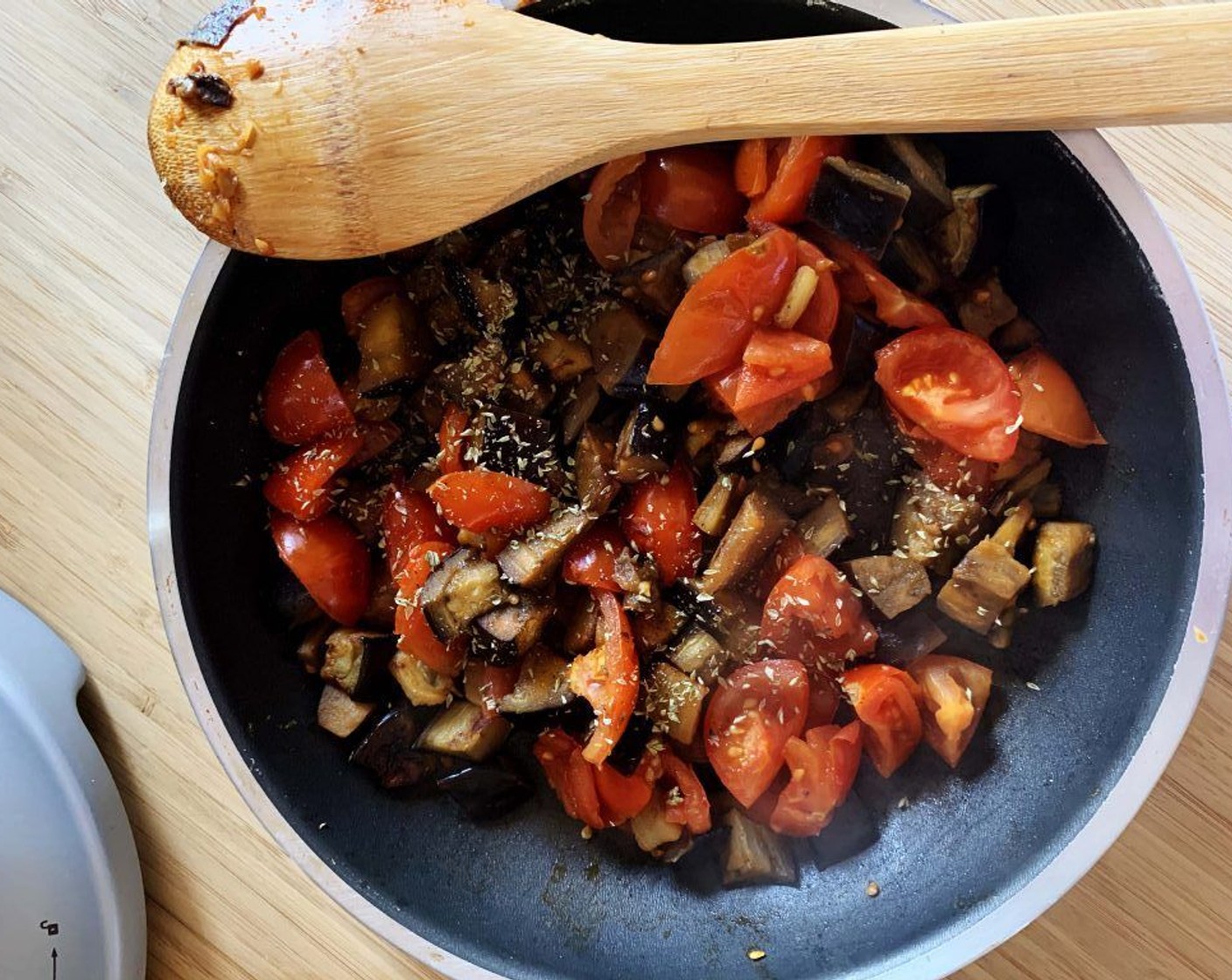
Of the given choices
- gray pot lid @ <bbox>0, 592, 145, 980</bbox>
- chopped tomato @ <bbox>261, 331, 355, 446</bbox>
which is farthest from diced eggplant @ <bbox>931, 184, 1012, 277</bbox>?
gray pot lid @ <bbox>0, 592, 145, 980</bbox>

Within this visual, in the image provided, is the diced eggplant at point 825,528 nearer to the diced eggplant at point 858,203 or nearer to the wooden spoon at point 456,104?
the diced eggplant at point 858,203

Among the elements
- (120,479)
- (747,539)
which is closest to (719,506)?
(747,539)

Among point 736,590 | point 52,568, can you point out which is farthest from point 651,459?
point 52,568

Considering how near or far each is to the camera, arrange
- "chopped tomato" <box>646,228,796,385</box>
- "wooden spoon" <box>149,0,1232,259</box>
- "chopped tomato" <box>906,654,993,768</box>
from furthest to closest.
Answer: "chopped tomato" <box>906,654,993,768</box>, "chopped tomato" <box>646,228,796,385</box>, "wooden spoon" <box>149,0,1232,259</box>

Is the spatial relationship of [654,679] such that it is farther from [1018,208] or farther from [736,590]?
[1018,208]

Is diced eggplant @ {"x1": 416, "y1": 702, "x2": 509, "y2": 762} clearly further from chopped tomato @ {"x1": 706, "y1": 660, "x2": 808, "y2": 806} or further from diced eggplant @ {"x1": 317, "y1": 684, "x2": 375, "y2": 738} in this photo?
chopped tomato @ {"x1": 706, "y1": 660, "x2": 808, "y2": 806}

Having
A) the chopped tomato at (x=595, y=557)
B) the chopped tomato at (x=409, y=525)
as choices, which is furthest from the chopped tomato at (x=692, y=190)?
the chopped tomato at (x=409, y=525)

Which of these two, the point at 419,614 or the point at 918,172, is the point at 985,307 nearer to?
the point at 918,172
